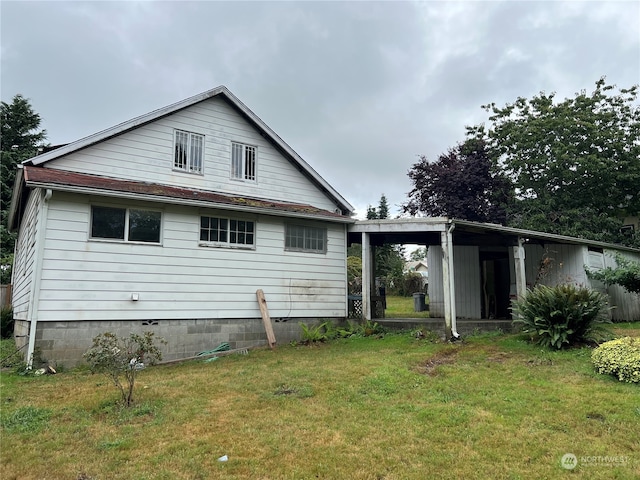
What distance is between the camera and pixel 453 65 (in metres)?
15.1

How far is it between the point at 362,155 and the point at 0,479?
22.2 meters

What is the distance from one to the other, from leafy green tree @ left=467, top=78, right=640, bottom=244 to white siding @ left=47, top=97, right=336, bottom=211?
12.6 meters

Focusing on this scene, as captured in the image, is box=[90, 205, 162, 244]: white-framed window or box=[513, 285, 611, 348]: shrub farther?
box=[90, 205, 162, 244]: white-framed window

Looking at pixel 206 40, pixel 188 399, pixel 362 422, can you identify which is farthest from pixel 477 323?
pixel 206 40

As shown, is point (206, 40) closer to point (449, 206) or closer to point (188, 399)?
point (188, 399)

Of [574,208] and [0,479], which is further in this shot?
[574,208]

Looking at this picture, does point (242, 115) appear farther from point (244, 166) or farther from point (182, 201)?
point (182, 201)

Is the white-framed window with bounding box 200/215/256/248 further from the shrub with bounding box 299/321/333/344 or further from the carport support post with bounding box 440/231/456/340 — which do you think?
the carport support post with bounding box 440/231/456/340

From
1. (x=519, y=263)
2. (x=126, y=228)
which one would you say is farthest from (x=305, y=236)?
(x=519, y=263)

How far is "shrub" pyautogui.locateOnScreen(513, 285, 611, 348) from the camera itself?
8.49 m

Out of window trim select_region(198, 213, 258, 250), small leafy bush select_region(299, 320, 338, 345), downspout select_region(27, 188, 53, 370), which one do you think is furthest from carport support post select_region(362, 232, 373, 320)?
downspout select_region(27, 188, 53, 370)

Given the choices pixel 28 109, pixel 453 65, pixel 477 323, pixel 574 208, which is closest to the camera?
pixel 477 323

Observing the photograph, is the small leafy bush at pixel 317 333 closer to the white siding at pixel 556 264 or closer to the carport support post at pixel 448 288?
the carport support post at pixel 448 288

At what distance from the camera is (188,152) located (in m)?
11.8
